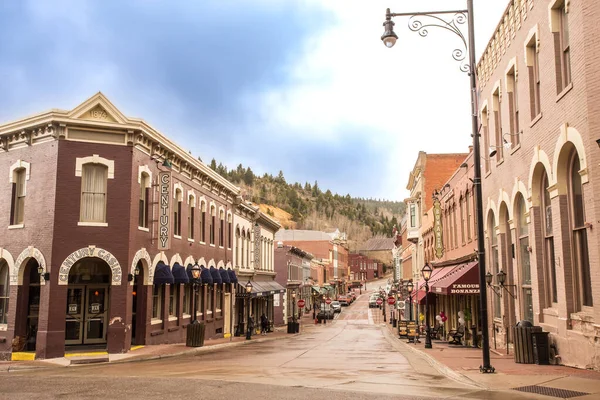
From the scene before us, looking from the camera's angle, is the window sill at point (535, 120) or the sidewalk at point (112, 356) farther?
the sidewalk at point (112, 356)

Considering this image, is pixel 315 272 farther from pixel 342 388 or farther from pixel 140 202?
pixel 342 388

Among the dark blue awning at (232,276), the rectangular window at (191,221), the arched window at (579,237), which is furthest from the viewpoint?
the dark blue awning at (232,276)

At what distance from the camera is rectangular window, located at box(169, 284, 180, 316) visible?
27.0 metres

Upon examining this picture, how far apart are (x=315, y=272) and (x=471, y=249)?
65.5 meters

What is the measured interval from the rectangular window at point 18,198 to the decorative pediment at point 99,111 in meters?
3.31

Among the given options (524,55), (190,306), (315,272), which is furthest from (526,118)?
(315,272)

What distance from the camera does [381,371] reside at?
1502 cm

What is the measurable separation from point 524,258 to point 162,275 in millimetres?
14219

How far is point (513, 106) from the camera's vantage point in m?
19.1

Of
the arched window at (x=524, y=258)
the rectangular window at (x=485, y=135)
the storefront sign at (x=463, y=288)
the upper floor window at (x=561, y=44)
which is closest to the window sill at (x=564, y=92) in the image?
the upper floor window at (x=561, y=44)

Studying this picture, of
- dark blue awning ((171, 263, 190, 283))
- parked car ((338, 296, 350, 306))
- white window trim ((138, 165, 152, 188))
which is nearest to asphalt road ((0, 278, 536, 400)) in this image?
white window trim ((138, 165, 152, 188))

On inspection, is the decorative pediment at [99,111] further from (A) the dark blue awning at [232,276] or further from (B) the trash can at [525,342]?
(B) the trash can at [525,342]

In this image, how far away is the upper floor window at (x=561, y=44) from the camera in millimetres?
14305

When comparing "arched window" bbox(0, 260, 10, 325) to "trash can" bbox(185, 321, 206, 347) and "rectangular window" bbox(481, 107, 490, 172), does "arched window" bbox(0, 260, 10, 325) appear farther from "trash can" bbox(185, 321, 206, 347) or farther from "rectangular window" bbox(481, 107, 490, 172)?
"rectangular window" bbox(481, 107, 490, 172)
